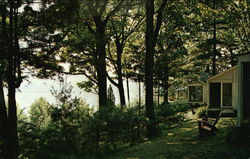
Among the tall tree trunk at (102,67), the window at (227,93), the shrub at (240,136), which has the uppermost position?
the tall tree trunk at (102,67)

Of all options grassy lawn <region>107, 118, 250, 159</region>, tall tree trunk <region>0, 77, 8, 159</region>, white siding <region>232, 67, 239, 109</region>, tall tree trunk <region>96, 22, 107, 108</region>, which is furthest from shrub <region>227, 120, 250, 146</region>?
white siding <region>232, 67, 239, 109</region>

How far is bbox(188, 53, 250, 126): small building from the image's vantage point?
12.0 metres

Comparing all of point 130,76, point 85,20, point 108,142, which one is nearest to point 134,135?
point 108,142

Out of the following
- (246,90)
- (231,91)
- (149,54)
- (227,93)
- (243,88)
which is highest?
(149,54)

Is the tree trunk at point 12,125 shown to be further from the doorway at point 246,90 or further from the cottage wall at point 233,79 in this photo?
the cottage wall at point 233,79

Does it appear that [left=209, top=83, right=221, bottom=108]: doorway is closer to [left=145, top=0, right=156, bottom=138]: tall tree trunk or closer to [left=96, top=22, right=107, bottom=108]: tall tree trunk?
[left=96, top=22, right=107, bottom=108]: tall tree trunk

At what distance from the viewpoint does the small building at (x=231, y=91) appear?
11953 mm

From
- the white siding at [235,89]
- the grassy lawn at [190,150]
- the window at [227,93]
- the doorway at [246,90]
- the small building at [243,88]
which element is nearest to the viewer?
the grassy lawn at [190,150]

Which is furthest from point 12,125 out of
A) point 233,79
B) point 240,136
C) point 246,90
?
point 233,79

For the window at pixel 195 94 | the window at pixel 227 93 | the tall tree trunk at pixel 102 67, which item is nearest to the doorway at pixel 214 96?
the window at pixel 227 93

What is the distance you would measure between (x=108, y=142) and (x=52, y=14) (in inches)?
220

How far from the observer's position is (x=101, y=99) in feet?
57.8

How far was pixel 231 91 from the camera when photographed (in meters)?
23.9

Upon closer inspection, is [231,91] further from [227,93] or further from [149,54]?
[149,54]
